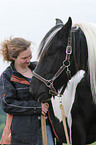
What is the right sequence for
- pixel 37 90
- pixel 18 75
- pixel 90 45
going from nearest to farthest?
pixel 90 45, pixel 37 90, pixel 18 75

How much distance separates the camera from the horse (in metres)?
1.81

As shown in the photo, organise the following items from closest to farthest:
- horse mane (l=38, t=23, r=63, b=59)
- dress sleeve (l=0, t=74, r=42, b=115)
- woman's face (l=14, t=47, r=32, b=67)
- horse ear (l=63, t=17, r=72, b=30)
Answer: horse ear (l=63, t=17, r=72, b=30), horse mane (l=38, t=23, r=63, b=59), dress sleeve (l=0, t=74, r=42, b=115), woman's face (l=14, t=47, r=32, b=67)

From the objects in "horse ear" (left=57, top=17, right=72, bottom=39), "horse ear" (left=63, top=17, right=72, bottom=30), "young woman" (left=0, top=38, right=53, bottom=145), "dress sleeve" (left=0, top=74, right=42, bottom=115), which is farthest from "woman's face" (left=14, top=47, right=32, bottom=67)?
"horse ear" (left=63, top=17, right=72, bottom=30)

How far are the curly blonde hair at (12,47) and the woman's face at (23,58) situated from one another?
0.04m

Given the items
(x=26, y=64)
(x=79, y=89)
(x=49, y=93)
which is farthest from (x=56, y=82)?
(x=26, y=64)

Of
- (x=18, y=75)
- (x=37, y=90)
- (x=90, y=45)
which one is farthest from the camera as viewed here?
(x=18, y=75)

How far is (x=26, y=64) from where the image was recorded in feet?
7.47

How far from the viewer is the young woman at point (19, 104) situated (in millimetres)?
2061

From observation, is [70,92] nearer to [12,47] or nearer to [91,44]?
[91,44]

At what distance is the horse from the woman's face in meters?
0.31

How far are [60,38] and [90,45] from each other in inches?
12.3

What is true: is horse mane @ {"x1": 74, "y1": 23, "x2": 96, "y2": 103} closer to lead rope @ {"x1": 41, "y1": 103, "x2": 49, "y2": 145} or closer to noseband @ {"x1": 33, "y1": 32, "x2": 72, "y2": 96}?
noseband @ {"x1": 33, "y1": 32, "x2": 72, "y2": 96}

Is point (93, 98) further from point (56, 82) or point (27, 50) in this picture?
point (27, 50)

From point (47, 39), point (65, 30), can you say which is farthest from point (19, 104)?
point (65, 30)
